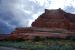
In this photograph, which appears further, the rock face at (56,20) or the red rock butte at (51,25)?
the rock face at (56,20)

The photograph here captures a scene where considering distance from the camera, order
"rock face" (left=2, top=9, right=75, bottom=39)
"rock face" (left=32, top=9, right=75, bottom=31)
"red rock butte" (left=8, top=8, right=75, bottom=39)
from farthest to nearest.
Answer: "rock face" (left=32, top=9, right=75, bottom=31)
"red rock butte" (left=8, top=8, right=75, bottom=39)
"rock face" (left=2, top=9, right=75, bottom=39)

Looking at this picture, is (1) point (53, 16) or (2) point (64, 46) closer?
(2) point (64, 46)

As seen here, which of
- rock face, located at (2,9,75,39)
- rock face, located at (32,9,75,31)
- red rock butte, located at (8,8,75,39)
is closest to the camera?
rock face, located at (2,9,75,39)

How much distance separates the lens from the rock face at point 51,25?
37.2 meters

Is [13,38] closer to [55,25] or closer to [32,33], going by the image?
[32,33]

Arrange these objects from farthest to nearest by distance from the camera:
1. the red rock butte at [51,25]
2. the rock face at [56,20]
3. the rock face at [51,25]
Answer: the rock face at [56,20] < the red rock butte at [51,25] < the rock face at [51,25]

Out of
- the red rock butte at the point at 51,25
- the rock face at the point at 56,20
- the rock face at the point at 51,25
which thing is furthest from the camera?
the rock face at the point at 56,20

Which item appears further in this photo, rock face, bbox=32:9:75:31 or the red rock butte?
rock face, bbox=32:9:75:31

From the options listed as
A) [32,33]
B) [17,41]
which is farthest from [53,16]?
[17,41]

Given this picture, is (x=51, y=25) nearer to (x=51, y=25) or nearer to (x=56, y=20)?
(x=51, y=25)

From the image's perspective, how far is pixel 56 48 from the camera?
26.3 m

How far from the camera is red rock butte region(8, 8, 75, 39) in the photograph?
37.5 metres

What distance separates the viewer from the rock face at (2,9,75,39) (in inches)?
1464

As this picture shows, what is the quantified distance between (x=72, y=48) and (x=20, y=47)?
225 inches
